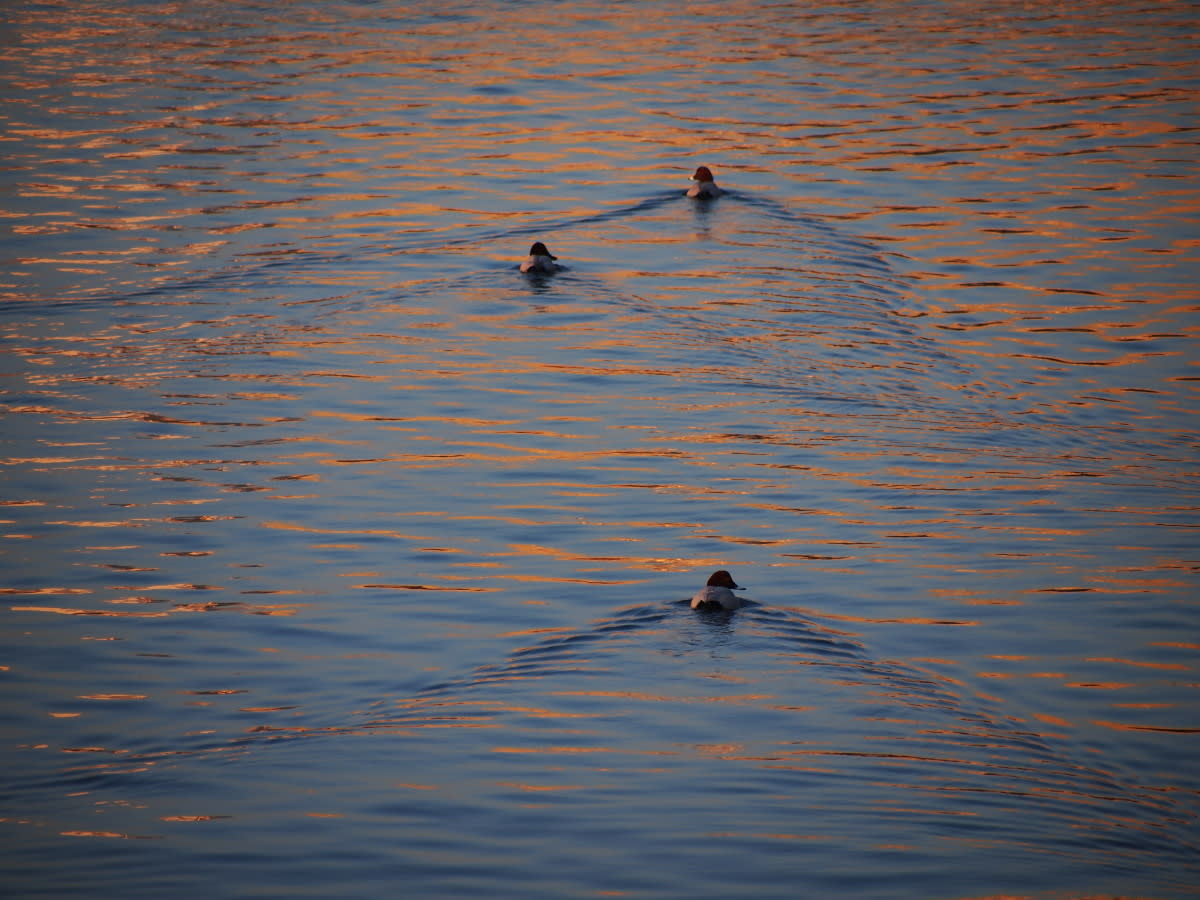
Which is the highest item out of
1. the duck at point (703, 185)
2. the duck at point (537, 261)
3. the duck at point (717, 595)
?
the duck at point (703, 185)

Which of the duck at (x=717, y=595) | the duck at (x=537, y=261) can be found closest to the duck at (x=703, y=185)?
the duck at (x=537, y=261)

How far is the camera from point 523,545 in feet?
33.0

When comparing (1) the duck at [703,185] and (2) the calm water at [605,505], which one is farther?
(1) the duck at [703,185]

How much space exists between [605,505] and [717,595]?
198cm

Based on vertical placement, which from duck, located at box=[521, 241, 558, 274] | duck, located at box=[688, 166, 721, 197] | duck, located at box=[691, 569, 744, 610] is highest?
duck, located at box=[688, 166, 721, 197]

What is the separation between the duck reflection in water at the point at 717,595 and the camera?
28.9ft

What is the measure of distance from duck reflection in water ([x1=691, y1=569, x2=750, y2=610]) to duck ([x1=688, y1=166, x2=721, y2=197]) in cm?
968

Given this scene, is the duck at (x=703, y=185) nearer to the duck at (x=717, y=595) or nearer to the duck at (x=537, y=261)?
the duck at (x=537, y=261)

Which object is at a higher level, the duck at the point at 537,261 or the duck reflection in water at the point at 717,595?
the duck at the point at 537,261

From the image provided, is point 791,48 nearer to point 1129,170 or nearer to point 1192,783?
point 1129,170

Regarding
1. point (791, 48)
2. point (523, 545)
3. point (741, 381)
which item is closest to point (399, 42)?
point (791, 48)

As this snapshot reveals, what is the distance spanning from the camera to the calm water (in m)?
7.08

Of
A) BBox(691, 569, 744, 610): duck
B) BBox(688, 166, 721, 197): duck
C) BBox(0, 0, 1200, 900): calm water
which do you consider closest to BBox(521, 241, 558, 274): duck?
BBox(0, 0, 1200, 900): calm water

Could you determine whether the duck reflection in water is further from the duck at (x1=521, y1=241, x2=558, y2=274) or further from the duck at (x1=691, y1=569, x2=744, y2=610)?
the duck at (x1=521, y1=241, x2=558, y2=274)
